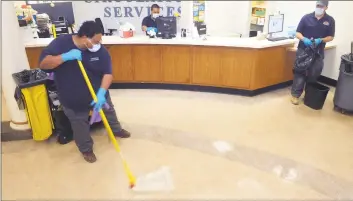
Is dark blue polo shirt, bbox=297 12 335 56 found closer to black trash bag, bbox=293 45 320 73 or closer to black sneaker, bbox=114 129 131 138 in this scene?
black trash bag, bbox=293 45 320 73

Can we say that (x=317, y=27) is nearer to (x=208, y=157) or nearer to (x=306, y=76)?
(x=306, y=76)

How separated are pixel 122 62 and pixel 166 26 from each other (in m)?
0.88

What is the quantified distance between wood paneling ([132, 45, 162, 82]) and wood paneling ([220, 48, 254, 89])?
100cm

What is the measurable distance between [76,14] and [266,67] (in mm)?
3629

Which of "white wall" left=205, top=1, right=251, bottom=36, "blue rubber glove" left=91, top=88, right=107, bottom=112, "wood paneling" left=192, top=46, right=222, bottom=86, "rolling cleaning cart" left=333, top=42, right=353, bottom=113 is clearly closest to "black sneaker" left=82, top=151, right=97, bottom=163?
"blue rubber glove" left=91, top=88, right=107, bottom=112

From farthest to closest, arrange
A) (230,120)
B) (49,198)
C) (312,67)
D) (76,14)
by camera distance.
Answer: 1. (76,14)
2. (312,67)
3. (230,120)
4. (49,198)

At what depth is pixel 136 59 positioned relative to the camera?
457cm

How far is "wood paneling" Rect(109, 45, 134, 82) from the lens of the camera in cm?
448

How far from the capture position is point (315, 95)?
4055 mm

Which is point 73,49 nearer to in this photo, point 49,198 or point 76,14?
point 49,198

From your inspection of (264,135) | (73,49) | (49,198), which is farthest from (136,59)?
(49,198)

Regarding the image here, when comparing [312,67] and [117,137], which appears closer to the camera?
[117,137]

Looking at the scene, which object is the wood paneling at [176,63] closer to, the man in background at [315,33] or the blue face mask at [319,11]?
the man in background at [315,33]

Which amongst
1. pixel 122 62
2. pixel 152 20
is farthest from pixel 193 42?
pixel 122 62
